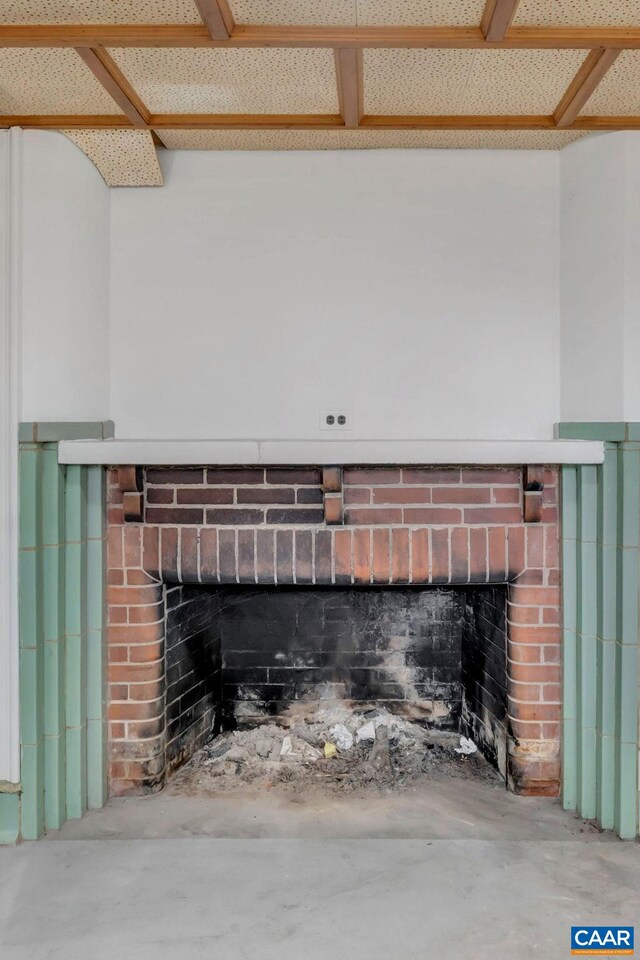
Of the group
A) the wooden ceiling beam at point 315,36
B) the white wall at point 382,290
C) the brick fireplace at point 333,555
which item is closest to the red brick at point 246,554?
the brick fireplace at point 333,555

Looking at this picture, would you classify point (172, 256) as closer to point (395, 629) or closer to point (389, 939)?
point (395, 629)

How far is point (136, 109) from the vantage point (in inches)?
75.7

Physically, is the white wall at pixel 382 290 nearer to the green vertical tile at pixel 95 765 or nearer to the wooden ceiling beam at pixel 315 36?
the wooden ceiling beam at pixel 315 36

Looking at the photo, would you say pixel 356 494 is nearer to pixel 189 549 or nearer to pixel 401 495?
pixel 401 495

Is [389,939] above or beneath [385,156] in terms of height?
beneath

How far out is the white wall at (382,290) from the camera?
2238 mm

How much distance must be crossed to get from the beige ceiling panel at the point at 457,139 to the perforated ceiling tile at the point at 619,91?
6.1 inches

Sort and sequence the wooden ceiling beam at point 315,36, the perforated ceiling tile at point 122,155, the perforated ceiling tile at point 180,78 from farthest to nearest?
the perforated ceiling tile at point 122,155
the perforated ceiling tile at point 180,78
the wooden ceiling beam at point 315,36

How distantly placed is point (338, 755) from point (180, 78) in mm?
2228

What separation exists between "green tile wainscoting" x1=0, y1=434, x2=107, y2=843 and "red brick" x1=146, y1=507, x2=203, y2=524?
17 cm

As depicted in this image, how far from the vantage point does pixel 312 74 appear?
1.75m

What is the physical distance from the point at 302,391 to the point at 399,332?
375 millimetres

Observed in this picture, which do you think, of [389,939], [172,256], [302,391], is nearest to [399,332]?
[302,391]

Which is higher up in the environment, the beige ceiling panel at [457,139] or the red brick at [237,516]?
the beige ceiling panel at [457,139]
